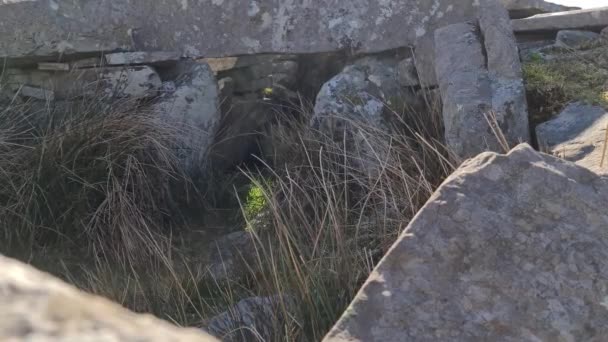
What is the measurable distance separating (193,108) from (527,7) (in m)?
2.30

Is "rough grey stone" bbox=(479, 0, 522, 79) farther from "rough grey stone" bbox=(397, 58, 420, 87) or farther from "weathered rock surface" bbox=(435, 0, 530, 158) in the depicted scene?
"rough grey stone" bbox=(397, 58, 420, 87)

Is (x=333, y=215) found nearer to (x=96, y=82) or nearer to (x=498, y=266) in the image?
(x=498, y=266)

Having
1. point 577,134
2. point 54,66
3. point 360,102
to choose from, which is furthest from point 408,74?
point 54,66

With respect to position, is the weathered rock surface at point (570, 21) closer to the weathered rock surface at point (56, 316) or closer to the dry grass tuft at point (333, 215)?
the dry grass tuft at point (333, 215)

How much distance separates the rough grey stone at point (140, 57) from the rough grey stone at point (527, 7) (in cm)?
219

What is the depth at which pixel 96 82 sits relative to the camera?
4.48 meters

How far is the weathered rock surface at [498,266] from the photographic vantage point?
67.1 inches

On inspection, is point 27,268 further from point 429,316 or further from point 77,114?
point 77,114

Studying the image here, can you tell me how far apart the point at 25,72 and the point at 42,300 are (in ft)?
14.7

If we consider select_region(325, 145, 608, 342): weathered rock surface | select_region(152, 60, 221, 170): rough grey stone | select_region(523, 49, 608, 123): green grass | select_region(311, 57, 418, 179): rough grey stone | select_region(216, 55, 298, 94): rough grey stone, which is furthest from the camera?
select_region(216, 55, 298, 94): rough grey stone

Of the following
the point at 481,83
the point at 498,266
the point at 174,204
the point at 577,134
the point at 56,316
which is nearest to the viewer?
the point at 56,316

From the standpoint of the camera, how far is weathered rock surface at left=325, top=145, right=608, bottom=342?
1.70 metres

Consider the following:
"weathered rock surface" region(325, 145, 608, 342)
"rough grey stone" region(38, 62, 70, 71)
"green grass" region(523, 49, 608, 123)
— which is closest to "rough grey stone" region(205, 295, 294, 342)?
"weathered rock surface" region(325, 145, 608, 342)

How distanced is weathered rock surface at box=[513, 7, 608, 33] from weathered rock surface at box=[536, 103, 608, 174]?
4.00ft
